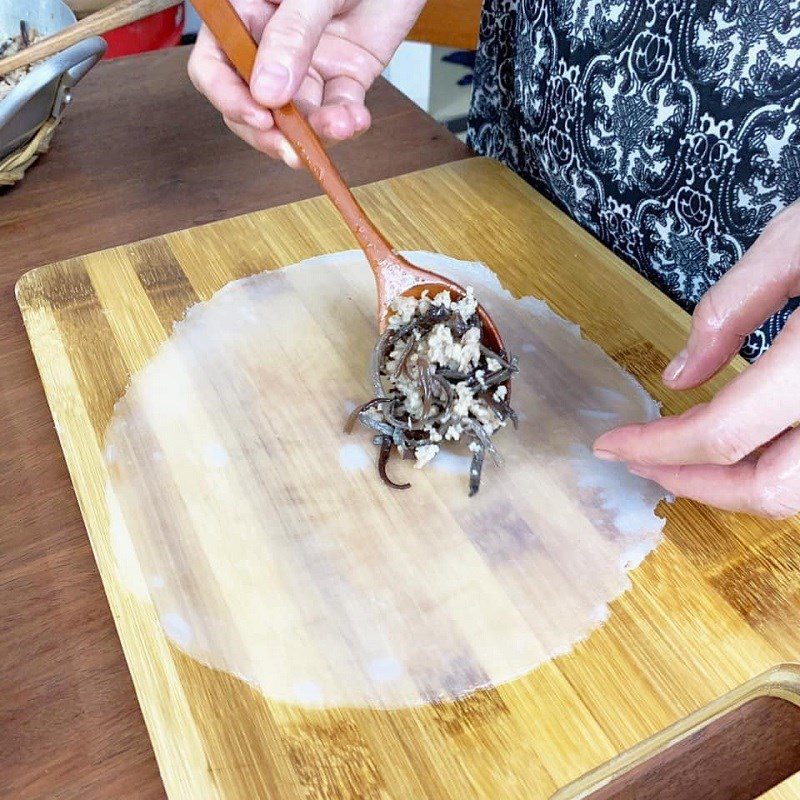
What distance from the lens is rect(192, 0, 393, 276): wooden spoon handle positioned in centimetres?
100

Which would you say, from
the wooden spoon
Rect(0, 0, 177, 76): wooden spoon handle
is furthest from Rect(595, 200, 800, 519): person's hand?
Rect(0, 0, 177, 76): wooden spoon handle

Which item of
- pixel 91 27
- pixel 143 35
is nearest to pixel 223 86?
pixel 91 27

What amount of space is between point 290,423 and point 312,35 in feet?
1.65

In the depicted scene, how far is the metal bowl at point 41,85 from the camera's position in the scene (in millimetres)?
1186

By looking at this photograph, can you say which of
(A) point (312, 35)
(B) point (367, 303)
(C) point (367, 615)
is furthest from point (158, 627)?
(A) point (312, 35)

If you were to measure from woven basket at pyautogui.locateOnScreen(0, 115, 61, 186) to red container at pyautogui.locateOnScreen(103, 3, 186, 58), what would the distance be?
0.99m

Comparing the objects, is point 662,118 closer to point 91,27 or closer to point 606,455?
point 606,455

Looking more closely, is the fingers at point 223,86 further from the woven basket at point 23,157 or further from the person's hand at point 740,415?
the person's hand at point 740,415

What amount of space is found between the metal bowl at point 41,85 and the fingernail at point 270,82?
0.45m

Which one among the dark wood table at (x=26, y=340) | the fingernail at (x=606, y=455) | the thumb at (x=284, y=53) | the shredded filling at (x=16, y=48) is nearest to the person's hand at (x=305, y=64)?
the thumb at (x=284, y=53)

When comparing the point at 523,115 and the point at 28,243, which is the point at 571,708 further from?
the point at 28,243

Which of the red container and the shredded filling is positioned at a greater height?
the shredded filling

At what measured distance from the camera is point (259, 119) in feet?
3.37

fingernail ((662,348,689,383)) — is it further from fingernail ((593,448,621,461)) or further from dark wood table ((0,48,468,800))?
dark wood table ((0,48,468,800))
